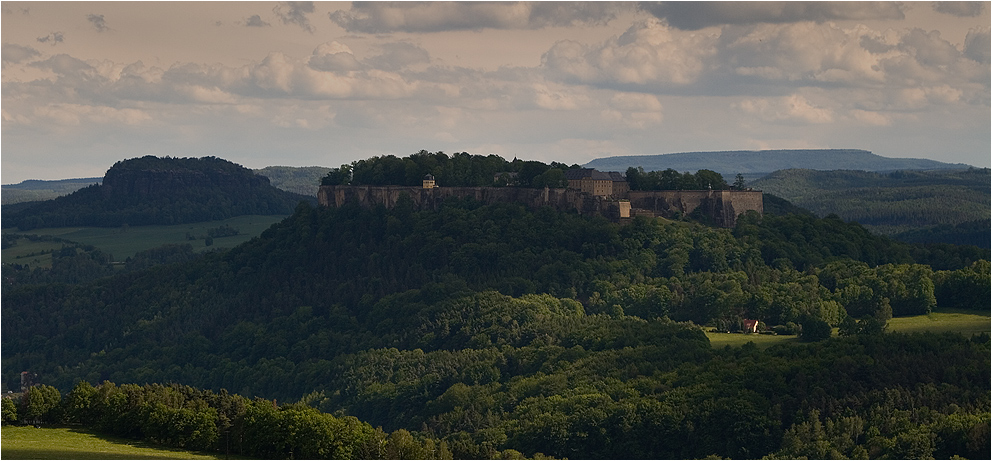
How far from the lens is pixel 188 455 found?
269ft

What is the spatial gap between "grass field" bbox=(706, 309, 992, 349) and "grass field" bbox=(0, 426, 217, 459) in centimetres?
5777

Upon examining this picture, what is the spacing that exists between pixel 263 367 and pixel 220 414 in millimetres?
61628

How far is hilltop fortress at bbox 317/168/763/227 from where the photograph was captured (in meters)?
168

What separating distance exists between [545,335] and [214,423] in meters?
55.9

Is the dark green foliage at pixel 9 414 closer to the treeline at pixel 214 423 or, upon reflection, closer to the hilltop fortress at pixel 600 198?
the treeline at pixel 214 423

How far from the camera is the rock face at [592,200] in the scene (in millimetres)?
168125

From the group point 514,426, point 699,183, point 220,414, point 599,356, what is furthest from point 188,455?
point 699,183

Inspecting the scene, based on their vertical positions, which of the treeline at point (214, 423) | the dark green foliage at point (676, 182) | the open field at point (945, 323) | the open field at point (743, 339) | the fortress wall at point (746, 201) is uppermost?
the dark green foliage at point (676, 182)

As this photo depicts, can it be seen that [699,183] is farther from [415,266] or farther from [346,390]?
[346,390]

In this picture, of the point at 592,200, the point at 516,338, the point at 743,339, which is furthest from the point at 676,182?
the point at 743,339

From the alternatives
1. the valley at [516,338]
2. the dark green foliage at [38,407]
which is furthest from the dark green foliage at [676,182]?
the dark green foliage at [38,407]

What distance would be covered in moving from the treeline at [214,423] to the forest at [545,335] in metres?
0.38

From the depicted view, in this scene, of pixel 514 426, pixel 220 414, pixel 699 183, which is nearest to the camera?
pixel 220 414

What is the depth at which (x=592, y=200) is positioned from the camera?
168000 millimetres
